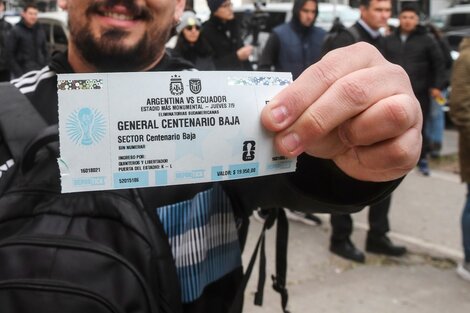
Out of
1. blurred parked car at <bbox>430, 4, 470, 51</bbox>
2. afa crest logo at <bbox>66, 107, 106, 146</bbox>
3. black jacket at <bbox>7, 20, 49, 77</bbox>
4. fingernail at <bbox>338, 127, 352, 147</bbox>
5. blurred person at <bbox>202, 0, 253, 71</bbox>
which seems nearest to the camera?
afa crest logo at <bbox>66, 107, 106, 146</bbox>

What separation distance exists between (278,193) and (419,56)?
4.34 meters

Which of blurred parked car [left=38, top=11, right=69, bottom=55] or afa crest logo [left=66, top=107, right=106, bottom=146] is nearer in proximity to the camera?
afa crest logo [left=66, top=107, right=106, bottom=146]

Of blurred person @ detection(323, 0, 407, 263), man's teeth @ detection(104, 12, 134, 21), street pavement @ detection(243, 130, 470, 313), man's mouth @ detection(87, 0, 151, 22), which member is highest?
man's mouth @ detection(87, 0, 151, 22)

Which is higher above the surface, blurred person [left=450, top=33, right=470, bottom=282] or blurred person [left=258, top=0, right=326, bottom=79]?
blurred person [left=258, top=0, right=326, bottom=79]

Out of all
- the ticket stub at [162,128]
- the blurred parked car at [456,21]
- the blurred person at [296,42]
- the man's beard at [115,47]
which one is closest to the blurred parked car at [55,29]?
the blurred person at [296,42]

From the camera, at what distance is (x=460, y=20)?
11453 mm

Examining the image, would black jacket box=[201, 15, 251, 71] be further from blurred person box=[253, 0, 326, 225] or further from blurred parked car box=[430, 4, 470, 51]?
blurred parked car box=[430, 4, 470, 51]

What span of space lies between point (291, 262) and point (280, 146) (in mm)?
3171

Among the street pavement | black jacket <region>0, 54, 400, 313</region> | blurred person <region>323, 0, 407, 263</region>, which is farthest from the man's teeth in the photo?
blurred person <region>323, 0, 407, 263</region>

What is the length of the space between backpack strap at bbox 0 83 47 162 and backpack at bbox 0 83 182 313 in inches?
0.8

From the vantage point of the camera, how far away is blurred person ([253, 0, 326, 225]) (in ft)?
15.7

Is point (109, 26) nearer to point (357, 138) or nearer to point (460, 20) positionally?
point (357, 138)

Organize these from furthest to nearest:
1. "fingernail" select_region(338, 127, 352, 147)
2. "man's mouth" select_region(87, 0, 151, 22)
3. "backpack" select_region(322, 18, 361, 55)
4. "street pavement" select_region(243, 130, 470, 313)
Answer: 1. "backpack" select_region(322, 18, 361, 55)
2. "street pavement" select_region(243, 130, 470, 313)
3. "man's mouth" select_region(87, 0, 151, 22)
4. "fingernail" select_region(338, 127, 352, 147)

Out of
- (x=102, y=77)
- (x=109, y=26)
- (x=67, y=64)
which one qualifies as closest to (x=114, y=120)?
(x=102, y=77)
